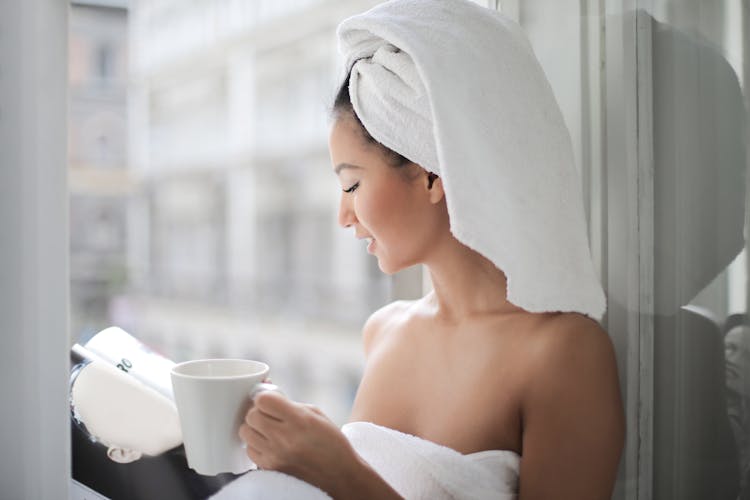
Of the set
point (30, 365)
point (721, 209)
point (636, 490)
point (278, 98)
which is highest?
point (278, 98)

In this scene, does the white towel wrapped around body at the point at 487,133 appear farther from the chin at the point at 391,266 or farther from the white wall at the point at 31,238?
the white wall at the point at 31,238

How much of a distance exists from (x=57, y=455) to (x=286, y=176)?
476 centimetres

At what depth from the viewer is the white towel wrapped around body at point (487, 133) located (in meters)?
0.50

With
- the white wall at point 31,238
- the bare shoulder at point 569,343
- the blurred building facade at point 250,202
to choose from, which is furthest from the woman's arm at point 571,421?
the blurred building facade at point 250,202

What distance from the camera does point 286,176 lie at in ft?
17.3

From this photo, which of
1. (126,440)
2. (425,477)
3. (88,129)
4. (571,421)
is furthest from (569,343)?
(88,129)

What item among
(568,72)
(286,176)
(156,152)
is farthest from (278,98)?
(568,72)

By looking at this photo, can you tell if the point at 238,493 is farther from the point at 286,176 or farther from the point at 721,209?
the point at 286,176

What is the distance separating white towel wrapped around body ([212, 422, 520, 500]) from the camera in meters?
0.53

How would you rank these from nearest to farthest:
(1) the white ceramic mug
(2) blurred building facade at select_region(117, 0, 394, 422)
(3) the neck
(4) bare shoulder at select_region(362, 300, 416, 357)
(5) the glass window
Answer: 1. (1) the white ceramic mug
2. (3) the neck
3. (4) bare shoulder at select_region(362, 300, 416, 357)
4. (5) the glass window
5. (2) blurred building facade at select_region(117, 0, 394, 422)

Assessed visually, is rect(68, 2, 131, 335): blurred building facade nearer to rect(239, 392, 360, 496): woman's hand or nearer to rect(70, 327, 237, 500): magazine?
rect(70, 327, 237, 500): magazine

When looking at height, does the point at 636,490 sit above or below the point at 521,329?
below

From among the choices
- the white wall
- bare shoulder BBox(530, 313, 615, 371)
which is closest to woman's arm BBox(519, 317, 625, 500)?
bare shoulder BBox(530, 313, 615, 371)

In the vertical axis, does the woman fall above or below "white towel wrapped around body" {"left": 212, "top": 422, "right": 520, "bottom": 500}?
above
